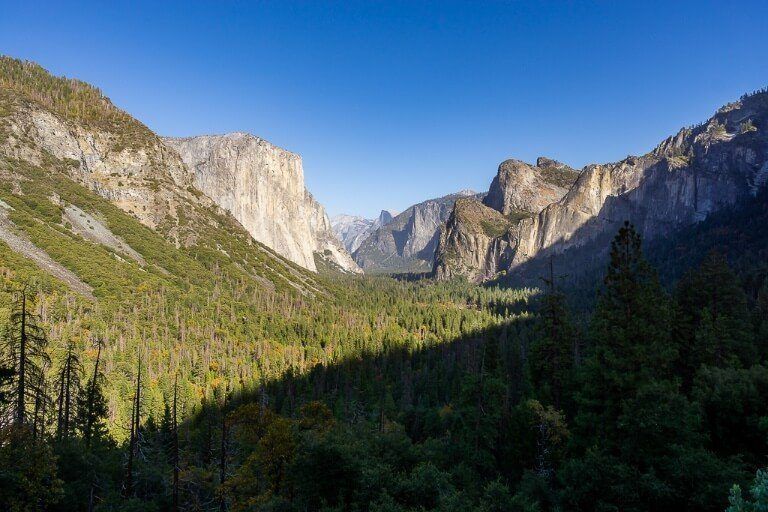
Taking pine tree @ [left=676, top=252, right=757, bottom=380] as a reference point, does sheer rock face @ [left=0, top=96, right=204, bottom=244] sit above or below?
above

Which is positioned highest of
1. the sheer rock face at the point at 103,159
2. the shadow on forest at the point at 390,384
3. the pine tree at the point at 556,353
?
the sheer rock face at the point at 103,159

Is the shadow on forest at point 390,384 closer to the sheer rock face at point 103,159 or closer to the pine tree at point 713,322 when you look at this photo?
the pine tree at point 713,322

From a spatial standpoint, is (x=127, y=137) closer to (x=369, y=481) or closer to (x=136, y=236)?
(x=136, y=236)

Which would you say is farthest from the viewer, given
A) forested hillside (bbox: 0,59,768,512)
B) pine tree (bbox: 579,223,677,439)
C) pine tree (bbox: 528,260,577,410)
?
pine tree (bbox: 528,260,577,410)

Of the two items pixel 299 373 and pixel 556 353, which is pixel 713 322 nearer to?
pixel 556 353

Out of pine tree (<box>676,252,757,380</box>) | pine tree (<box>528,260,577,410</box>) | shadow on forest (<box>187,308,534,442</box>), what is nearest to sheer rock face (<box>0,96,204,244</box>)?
shadow on forest (<box>187,308,534,442</box>)

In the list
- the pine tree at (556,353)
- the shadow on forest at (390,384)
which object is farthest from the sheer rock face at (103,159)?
the pine tree at (556,353)

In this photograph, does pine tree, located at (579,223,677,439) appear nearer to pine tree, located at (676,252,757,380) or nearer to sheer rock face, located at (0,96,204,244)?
pine tree, located at (676,252,757,380)

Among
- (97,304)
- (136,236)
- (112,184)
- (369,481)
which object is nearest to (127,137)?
(112,184)

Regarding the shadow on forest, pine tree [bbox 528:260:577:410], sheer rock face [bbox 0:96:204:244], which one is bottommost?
the shadow on forest

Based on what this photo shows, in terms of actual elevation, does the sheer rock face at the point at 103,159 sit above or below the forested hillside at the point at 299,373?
above

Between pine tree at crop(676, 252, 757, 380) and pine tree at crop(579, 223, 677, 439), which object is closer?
pine tree at crop(579, 223, 677, 439)

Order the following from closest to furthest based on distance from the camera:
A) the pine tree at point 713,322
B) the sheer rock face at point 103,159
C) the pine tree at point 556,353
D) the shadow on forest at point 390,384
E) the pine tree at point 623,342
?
the pine tree at point 623,342, the pine tree at point 713,322, the pine tree at point 556,353, the shadow on forest at point 390,384, the sheer rock face at point 103,159
